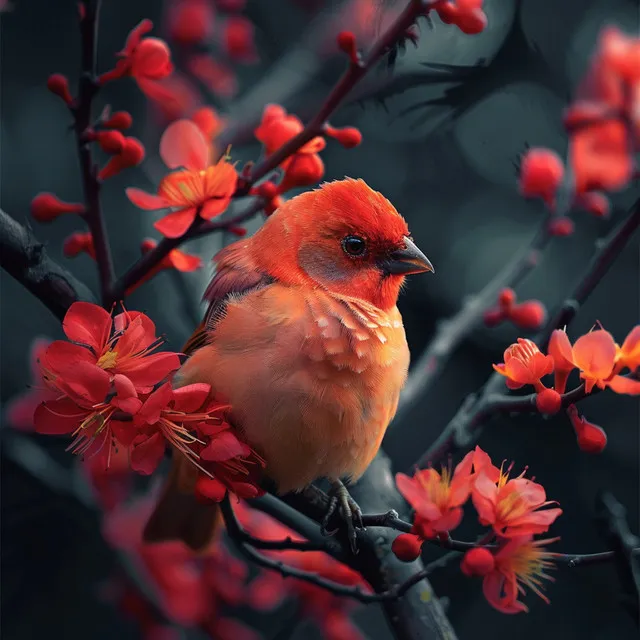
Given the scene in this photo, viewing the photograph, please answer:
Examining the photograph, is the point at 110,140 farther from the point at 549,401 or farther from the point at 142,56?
the point at 549,401

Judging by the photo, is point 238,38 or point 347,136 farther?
point 238,38

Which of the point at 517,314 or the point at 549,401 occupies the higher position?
the point at 549,401

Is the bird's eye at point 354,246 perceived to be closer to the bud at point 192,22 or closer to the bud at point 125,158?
the bud at point 125,158

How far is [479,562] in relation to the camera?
0.74 meters

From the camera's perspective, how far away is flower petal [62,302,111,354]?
2.48 ft

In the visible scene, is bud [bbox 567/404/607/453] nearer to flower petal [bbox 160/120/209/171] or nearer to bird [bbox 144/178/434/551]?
bird [bbox 144/178/434/551]

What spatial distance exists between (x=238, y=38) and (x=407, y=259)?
3.01ft

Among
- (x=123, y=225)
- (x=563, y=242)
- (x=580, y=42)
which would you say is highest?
(x=580, y=42)

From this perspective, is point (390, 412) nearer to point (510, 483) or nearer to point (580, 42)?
point (510, 483)

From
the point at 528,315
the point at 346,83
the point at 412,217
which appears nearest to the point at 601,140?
the point at 528,315

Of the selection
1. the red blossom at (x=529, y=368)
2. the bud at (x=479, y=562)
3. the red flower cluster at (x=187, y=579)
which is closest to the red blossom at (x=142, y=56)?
the red blossom at (x=529, y=368)

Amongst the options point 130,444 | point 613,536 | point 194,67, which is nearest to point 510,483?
point 613,536

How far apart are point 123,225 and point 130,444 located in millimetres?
1090

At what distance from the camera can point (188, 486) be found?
48.8 inches
